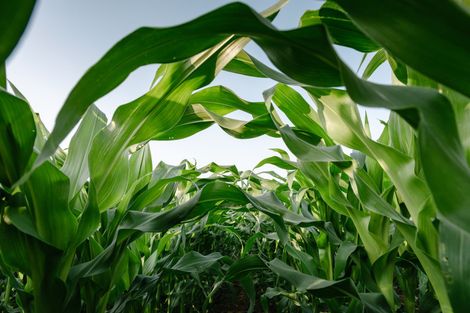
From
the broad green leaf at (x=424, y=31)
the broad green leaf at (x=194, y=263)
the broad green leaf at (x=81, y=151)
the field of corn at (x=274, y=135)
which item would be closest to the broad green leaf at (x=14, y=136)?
the field of corn at (x=274, y=135)

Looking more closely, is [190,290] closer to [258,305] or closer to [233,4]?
[258,305]

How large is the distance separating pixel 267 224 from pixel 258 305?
75cm

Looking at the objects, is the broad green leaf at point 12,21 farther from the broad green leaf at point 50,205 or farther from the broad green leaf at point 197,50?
the broad green leaf at point 50,205

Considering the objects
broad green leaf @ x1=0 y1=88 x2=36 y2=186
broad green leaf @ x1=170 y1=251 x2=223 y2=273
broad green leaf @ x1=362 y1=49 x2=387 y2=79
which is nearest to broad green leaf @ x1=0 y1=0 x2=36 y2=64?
broad green leaf @ x1=0 y1=88 x2=36 y2=186

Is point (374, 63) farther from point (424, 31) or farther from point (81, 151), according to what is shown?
point (81, 151)

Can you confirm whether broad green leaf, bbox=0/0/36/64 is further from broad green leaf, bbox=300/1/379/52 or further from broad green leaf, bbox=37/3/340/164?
broad green leaf, bbox=300/1/379/52

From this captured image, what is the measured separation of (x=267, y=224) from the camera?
1.92m

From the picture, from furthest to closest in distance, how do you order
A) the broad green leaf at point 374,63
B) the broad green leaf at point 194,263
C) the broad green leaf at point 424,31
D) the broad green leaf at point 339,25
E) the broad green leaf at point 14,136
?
the broad green leaf at point 194,263, the broad green leaf at point 374,63, the broad green leaf at point 339,25, the broad green leaf at point 14,136, the broad green leaf at point 424,31

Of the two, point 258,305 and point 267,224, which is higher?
point 267,224

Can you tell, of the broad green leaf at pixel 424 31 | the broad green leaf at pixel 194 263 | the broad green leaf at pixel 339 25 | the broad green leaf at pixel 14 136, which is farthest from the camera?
the broad green leaf at pixel 194 263

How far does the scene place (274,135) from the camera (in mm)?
849

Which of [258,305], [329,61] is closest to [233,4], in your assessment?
[329,61]

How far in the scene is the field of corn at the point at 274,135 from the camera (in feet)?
0.82

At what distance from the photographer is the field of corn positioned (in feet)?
0.82
